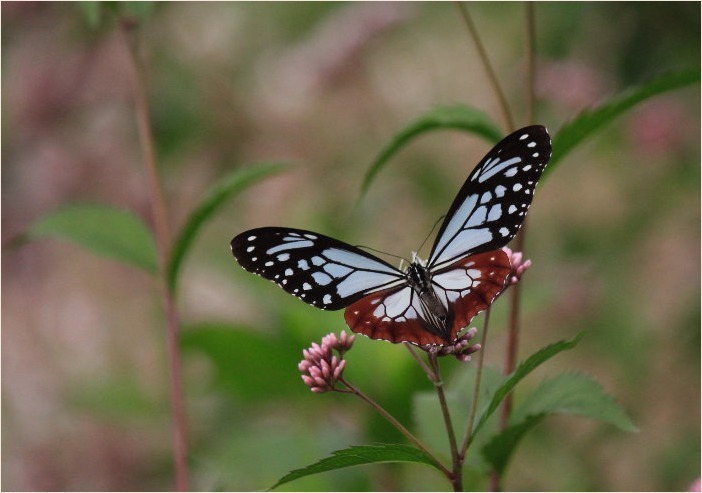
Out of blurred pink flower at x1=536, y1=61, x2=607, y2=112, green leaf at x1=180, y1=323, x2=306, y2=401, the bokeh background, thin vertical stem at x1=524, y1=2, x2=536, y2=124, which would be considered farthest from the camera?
blurred pink flower at x1=536, y1=61, x2=607, y2=112

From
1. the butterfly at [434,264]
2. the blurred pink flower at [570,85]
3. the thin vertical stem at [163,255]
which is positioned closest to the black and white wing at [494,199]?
the butterfly at [434,264]

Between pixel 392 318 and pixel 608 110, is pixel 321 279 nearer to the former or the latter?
pixel 392 318

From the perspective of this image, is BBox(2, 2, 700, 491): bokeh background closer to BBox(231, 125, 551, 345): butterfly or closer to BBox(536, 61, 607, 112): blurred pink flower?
BBox(536, 61, 607, 112): blurred pink flower

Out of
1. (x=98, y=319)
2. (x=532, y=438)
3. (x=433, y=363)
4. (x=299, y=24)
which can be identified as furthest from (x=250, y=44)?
(x=433, y=363)

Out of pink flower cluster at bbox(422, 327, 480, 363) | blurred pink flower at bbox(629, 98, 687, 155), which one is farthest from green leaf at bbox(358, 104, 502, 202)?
blurred pink flower at bbox(629, 98, 687, 155)

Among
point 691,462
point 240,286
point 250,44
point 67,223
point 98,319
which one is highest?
point 250,44

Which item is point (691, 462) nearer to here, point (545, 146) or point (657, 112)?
point (657, 112)
